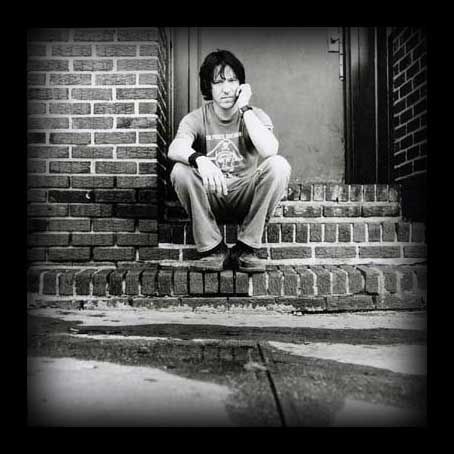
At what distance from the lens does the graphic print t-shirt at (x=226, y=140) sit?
7.98ft

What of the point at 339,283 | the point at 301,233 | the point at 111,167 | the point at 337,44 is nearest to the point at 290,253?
the point at 301,233

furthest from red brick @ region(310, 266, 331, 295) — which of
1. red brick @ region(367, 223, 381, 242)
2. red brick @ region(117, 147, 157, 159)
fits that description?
red brick @ region(117, 147, 157, 159)

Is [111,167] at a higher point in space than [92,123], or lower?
Answer: lower

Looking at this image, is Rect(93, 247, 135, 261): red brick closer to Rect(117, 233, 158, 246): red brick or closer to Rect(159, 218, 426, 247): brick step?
Rect(117, 233, 158, 246): red brick

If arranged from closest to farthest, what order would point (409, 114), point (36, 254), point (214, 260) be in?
point (214, 260), point (36, 254), point (409, 114)

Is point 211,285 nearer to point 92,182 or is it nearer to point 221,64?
point 92,182

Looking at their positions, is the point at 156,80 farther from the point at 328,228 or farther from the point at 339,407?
the point at 339,407

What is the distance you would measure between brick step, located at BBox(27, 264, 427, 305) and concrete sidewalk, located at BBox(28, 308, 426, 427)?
13cm

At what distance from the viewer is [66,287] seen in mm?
2176

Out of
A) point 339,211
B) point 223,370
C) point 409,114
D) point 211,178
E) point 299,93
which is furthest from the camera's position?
point 299,93

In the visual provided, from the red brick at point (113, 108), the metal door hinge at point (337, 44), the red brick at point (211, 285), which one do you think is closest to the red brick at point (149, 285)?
the red brick at point (211, 285)

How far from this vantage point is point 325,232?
2.41 m

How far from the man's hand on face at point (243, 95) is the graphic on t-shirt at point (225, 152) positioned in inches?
6.6

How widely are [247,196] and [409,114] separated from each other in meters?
1.19
